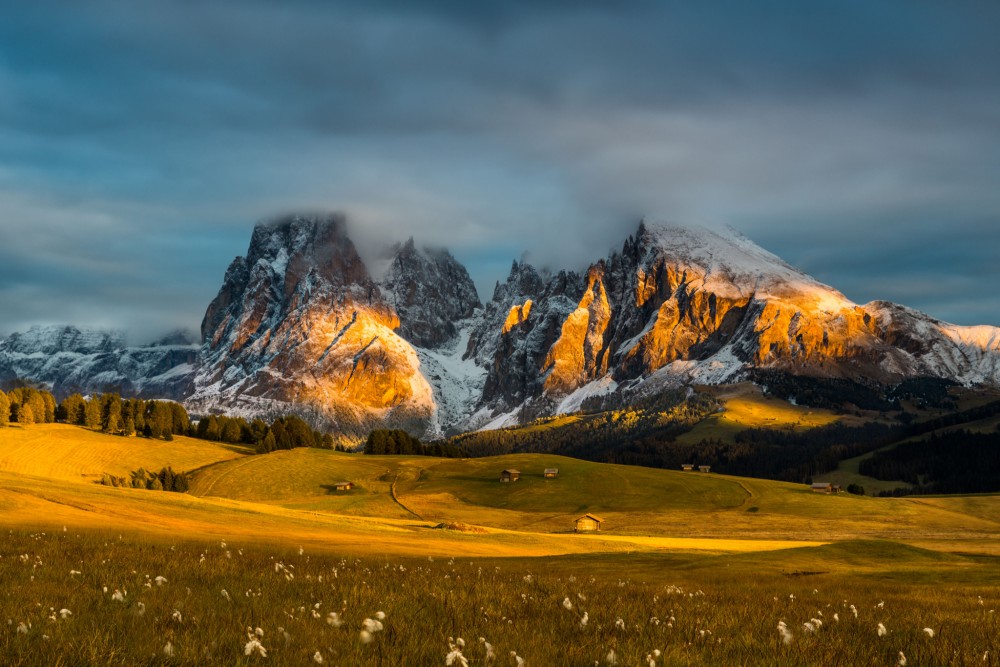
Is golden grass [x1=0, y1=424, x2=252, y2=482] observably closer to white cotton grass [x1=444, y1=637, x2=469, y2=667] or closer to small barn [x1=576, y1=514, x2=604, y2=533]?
small barn [x1=576, y1=514, x2=604, y2=533]

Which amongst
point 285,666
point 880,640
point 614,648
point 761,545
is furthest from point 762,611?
point 761,545

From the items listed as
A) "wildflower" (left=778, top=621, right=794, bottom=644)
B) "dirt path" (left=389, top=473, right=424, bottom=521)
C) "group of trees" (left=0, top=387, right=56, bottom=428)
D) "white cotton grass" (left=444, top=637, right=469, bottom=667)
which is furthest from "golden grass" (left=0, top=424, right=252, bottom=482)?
"wildflower" (left=778, top=621, right=794, bottom=644)

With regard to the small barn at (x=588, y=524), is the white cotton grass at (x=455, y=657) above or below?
above

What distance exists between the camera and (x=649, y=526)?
138 metres

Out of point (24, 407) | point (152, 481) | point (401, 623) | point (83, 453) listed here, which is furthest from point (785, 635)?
point (24, 407)

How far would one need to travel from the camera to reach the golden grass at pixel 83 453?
479 ft

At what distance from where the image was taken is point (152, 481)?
453ft

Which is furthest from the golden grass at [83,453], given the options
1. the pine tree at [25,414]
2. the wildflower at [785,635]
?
the wildflower at [785,635]

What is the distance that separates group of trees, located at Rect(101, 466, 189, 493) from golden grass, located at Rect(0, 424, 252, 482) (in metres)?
8.41

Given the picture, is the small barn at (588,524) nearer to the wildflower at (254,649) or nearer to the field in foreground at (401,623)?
the field in foreground at (401,623)

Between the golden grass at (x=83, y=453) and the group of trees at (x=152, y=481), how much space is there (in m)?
8.41

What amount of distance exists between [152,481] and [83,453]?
37188 millimetres

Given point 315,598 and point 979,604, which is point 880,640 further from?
point 979,604

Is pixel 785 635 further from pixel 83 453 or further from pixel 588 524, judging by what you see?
pixel 83 453
